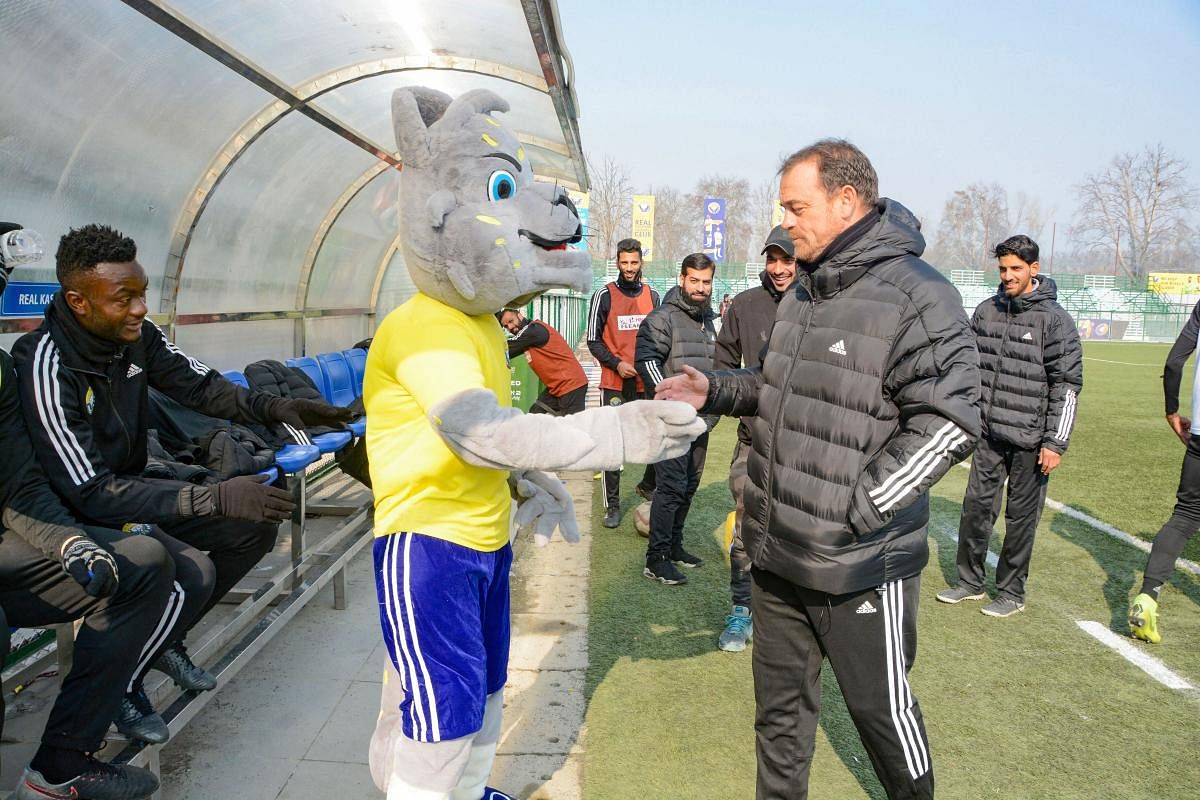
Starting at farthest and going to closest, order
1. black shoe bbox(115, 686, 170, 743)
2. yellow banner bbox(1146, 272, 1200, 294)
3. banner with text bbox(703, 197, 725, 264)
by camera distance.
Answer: yellow banner bbox(1146, 272, 1200, 294) < banner with text bbox(703, 197, 725, 264) < black shoe bbox(115, 686, 170, 743)

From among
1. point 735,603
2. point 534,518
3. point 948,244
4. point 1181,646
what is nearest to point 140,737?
point 534,518

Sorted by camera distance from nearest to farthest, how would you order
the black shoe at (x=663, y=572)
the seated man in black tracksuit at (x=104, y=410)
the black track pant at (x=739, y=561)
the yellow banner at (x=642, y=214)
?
the seated man in black tracksuit at (x=104, y=410), the black track pant at (x=739, y=561), the black shoe at (x=663, y=572), the yellow banner at (x=642, y=214)

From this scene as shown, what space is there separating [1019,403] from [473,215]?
390 centimetres

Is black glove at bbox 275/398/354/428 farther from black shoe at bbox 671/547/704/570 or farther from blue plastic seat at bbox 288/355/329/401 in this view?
black shoe at bbox 671/547/704/570

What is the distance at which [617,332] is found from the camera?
7070 mm

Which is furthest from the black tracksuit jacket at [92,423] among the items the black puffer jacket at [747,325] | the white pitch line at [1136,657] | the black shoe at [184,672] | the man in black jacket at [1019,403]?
the white pitch line at [1136,657]

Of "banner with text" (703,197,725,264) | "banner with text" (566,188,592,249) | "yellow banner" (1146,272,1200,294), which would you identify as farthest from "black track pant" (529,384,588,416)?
"yellow banner" (1146,272,1200,294)

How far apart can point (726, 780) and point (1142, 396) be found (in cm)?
1722

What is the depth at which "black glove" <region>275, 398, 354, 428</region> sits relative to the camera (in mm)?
3457

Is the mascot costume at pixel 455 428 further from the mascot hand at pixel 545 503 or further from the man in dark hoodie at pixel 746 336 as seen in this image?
the man in dark hoodie at pixel 746 336

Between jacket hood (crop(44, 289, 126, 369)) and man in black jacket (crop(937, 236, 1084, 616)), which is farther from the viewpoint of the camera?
man in black jacket (crop(937, 236, 1084, 616))

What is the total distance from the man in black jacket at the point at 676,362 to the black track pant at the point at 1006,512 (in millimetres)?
1673

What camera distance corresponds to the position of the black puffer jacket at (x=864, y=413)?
2410mm

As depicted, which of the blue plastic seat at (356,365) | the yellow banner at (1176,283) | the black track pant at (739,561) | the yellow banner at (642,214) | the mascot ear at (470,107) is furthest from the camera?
the yellow banner at (1176,283)
